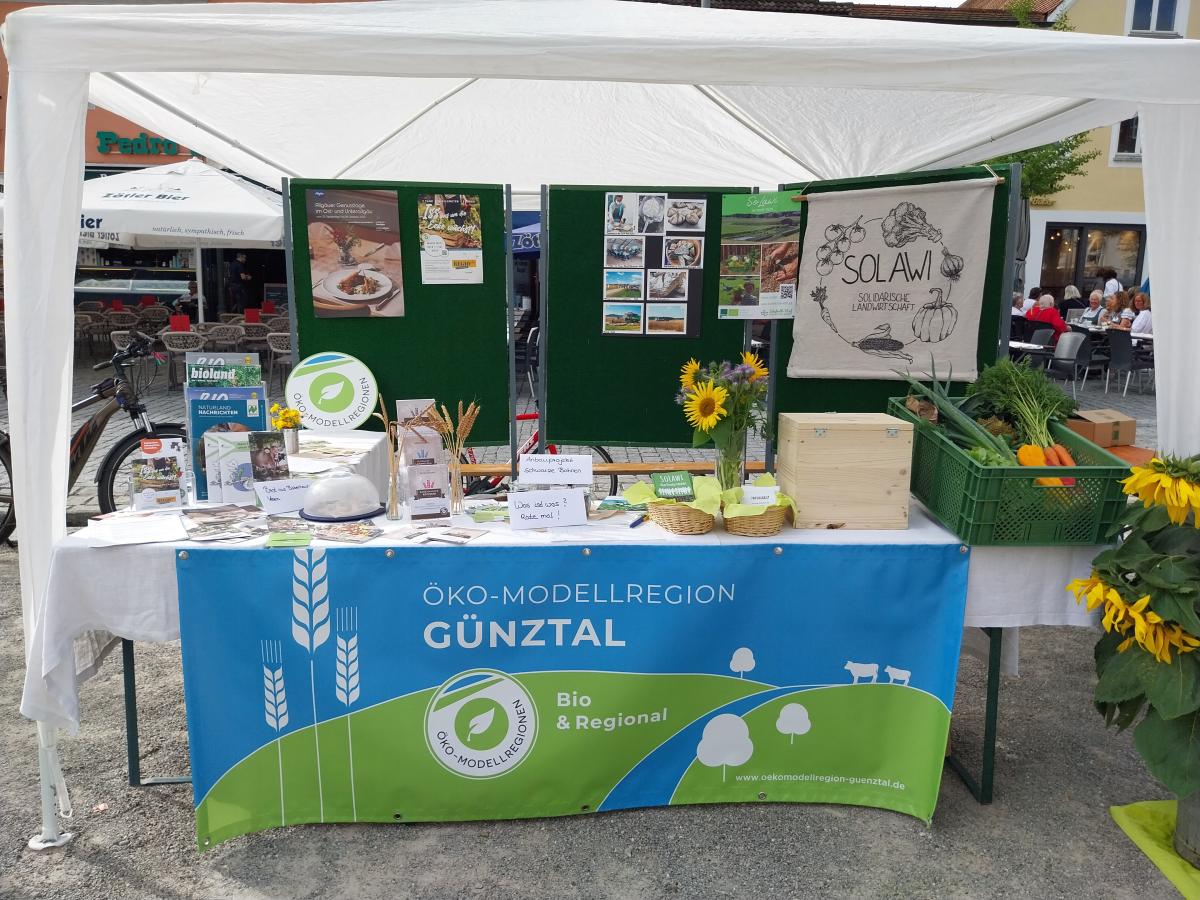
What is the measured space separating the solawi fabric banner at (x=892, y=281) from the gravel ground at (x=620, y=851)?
1.87m

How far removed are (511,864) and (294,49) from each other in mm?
2329

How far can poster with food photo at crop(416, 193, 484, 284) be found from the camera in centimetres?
452

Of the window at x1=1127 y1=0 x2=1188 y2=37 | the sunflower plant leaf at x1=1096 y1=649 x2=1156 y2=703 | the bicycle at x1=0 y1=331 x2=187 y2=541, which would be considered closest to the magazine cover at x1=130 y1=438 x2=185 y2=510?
the bicycle at x1=0 y1=331 x2=187 y2=541

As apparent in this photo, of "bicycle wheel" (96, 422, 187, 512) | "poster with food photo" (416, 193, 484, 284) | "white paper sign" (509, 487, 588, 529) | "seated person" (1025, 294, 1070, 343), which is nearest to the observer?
"white paper sign" (509, 487, 588, 529)

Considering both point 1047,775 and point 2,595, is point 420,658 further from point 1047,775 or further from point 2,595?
point 2,595

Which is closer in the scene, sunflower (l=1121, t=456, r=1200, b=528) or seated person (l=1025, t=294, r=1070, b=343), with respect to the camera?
sunflower (l=1121, t=456, r=1200, b=528)

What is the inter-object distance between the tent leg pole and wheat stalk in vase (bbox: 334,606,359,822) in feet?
2.73

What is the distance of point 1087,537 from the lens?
9.14ft

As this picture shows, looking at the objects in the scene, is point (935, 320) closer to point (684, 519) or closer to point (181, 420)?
point (684, 519)

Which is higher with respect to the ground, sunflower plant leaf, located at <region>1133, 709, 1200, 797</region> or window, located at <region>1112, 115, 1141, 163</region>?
window, located at <region>1112, 115, 1141, 163</region>

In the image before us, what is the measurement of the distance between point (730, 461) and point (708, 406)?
0.20m

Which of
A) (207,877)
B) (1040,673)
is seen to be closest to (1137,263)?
(1040,673)

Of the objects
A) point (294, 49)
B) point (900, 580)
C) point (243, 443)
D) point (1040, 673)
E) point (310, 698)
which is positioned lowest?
point (1040, 673)

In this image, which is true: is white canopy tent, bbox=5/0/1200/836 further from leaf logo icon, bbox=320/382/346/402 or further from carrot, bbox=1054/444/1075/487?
leaf logo icon, bbox=320/382/346/402
